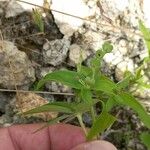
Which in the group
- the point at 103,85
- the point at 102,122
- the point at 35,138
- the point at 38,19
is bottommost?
the point at 35,138

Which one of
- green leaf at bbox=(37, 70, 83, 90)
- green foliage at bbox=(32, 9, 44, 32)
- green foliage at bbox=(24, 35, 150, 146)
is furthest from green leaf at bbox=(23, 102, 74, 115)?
green foliage at bbox=(32, 9, 44, 32)

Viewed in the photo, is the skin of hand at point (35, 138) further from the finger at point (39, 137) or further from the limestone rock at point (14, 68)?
the limestone rock at point (14, 68)

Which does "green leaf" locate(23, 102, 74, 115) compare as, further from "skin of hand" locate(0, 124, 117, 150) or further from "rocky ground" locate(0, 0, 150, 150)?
"rocky ground" locate(0, 0, 150, 150)

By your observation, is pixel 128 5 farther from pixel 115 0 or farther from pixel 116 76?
pixel 116 76

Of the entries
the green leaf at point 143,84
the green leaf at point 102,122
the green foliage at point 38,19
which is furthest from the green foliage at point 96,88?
the green foliage at point 38,19

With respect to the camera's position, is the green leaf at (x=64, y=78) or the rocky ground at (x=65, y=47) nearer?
the green leaf at (x=64, y=78)

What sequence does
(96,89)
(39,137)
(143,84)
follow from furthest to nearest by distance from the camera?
(143,84), (39,137), (96,89)

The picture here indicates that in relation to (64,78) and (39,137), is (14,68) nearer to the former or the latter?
(39,137)

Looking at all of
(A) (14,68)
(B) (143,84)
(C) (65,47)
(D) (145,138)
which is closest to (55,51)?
(C) (65,47)

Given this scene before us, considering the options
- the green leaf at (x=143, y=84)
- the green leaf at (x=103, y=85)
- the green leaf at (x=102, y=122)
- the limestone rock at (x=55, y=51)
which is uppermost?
the limestone rock at (x=55, y=51)
